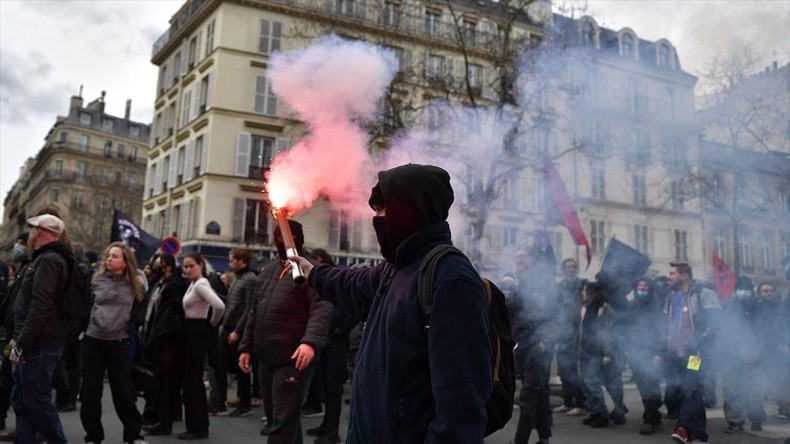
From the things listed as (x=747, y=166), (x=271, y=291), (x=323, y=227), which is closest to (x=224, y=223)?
(x=323, y=227)

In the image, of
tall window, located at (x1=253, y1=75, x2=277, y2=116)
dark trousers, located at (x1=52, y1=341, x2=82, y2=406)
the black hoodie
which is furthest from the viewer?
tall window, located at (x1=253, y1=75, x2=277, y2=116)

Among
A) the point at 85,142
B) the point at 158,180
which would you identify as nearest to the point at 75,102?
the point at 85,142

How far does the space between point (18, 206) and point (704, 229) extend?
9725cm

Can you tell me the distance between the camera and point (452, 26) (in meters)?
17.2

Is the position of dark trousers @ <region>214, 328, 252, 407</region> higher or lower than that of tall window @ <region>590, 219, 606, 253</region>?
lower

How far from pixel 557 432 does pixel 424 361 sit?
18.7 feet

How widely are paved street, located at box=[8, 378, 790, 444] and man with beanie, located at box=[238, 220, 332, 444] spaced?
1958 mm

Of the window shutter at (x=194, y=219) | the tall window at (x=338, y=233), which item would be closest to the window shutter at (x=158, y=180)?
the window shutter at (x=194, y=219)

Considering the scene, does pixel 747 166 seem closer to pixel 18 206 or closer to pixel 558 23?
pixel 558 23

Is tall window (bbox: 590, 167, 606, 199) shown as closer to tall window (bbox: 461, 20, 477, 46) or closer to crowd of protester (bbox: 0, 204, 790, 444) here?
tall window (bbox: 461, 20, 477, 46)

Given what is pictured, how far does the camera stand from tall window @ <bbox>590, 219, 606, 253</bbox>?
1720 cm

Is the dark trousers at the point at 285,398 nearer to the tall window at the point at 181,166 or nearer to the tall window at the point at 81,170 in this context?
the tall window at the point at 181,166

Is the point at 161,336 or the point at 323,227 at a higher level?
the point at 323,227

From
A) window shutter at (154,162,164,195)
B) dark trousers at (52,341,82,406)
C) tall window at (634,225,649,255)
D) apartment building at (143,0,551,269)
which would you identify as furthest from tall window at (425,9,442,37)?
window shutter at (154,162,164,195)
